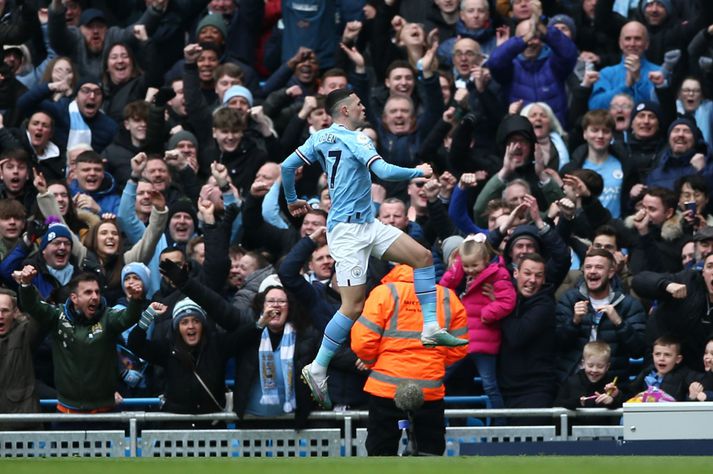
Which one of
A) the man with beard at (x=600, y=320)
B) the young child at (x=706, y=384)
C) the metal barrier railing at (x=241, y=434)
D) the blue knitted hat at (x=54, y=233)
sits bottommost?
the metal barrier railing at (x=241, y=434)

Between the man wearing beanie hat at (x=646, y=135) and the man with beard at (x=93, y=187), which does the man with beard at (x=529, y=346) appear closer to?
the man wearing beanie hat at (x=646, y=135)

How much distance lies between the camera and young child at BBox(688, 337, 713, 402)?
12.6 meters

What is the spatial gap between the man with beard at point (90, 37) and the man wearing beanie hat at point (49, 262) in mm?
A: 4433

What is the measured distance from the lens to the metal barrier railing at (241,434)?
12758 mm

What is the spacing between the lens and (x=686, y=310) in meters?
13.3

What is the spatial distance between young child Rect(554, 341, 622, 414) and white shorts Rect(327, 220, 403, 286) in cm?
233

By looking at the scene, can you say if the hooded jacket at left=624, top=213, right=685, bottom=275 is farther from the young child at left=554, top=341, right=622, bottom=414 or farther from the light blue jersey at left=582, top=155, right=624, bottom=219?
the young child at left=554, top=341, right=622, bottom=414

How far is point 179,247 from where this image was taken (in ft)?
48.5

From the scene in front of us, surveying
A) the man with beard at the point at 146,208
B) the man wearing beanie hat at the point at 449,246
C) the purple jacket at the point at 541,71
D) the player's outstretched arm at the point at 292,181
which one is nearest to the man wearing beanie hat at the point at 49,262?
the man with beard at the point at 146,208

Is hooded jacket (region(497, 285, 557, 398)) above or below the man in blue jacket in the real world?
below

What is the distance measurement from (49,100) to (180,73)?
182cm

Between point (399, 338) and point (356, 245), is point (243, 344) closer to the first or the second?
point (399, 338)

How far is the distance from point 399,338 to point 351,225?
3.47 feet

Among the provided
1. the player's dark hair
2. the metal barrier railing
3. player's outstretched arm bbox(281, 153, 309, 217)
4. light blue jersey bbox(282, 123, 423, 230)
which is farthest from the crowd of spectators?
the player's dark hair
